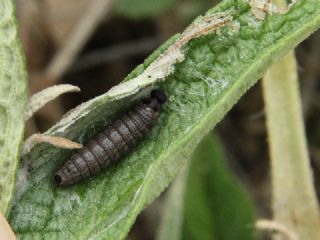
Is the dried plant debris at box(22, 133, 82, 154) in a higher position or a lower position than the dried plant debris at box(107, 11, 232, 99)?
lower

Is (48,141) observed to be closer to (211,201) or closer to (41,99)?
(41,99)

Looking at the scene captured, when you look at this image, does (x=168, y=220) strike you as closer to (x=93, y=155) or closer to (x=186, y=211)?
(x=186, y=211)

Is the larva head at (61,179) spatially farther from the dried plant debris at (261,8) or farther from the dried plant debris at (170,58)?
the dried plant debris at (261,8)

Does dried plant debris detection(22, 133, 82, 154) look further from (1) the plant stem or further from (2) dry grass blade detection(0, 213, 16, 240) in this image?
(1) the plant stem

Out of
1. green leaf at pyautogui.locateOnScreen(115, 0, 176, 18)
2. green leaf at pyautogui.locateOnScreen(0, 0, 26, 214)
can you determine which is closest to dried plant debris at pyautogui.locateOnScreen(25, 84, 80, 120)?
green leaf at pyautogui.locateOnScreen(0, 0, 26, 214)

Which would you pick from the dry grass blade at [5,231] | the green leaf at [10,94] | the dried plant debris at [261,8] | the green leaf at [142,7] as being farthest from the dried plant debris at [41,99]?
the green leaf at [142,7]

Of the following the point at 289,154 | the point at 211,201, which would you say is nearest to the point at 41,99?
the point at 289,154

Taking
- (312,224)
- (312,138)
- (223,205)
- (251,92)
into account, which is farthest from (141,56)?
(312,224)
